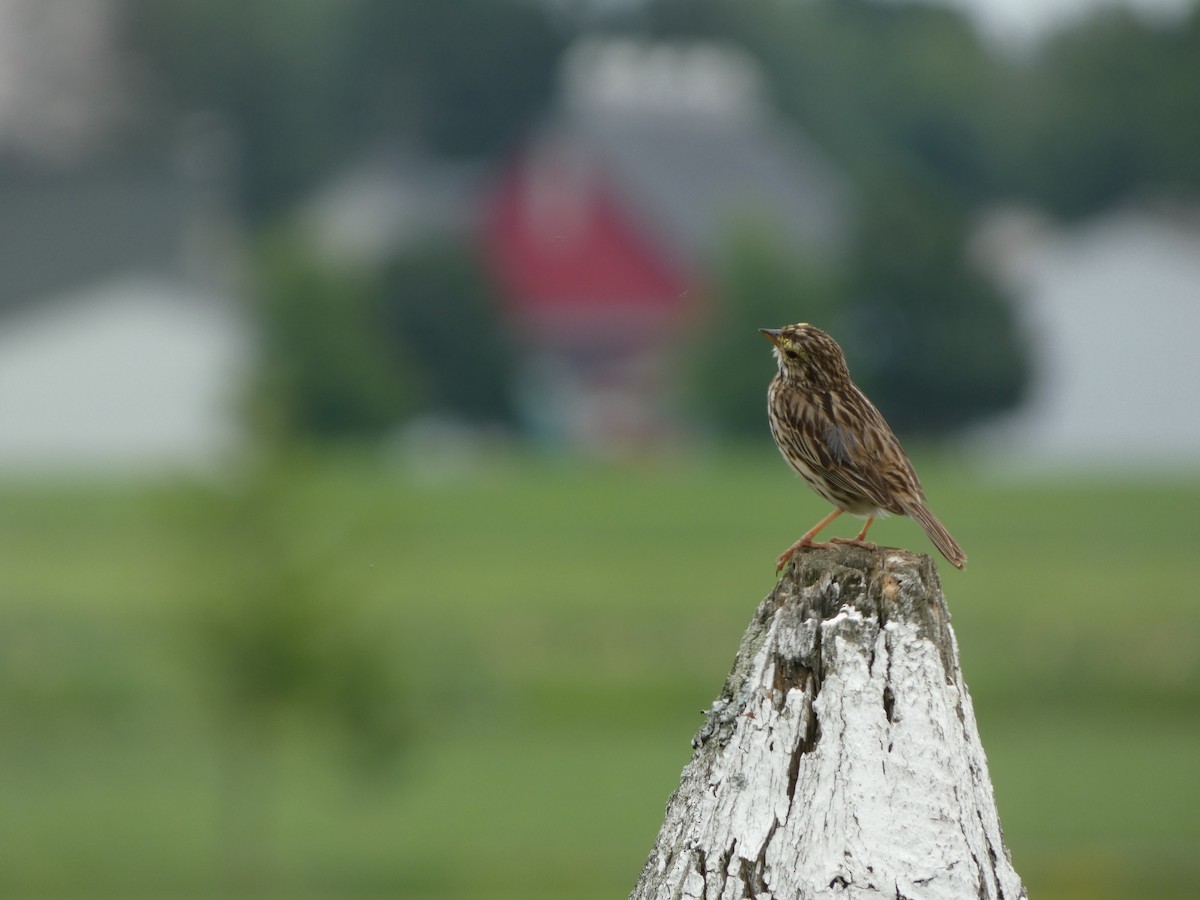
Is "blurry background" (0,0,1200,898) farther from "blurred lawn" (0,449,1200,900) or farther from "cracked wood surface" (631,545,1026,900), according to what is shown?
"cracked wood surface" (631,545,1026,900)

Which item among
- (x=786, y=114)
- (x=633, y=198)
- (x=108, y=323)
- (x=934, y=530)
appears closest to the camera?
(x=934, y=530)

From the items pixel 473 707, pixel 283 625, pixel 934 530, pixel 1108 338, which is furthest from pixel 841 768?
pixel 1108 338

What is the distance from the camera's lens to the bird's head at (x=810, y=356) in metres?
5.21

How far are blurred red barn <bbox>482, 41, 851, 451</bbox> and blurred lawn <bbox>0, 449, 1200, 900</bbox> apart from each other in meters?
39.7

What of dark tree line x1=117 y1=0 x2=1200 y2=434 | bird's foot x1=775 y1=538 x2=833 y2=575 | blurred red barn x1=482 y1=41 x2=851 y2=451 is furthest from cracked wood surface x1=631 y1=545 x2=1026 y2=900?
blurred red barn x1=482 y1=41 x2=851 y2=451

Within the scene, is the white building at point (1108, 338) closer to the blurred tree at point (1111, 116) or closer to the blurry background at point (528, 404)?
the blurry background at point (528, 404)

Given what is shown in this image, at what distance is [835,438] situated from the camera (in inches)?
194

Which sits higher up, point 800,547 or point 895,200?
point 895,200

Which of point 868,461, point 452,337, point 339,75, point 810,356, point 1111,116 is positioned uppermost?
point 339,75

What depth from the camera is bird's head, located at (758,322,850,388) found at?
5215 millimetres

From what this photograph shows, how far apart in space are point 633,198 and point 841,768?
9163 centimetres

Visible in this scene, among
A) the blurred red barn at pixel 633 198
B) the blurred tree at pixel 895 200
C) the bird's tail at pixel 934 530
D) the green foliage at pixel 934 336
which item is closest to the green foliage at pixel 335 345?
the blurred tree at pixel 895 200

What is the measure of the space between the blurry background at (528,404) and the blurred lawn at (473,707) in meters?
A: 0.11

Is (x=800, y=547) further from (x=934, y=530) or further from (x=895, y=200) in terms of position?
(x=895, y=200)
